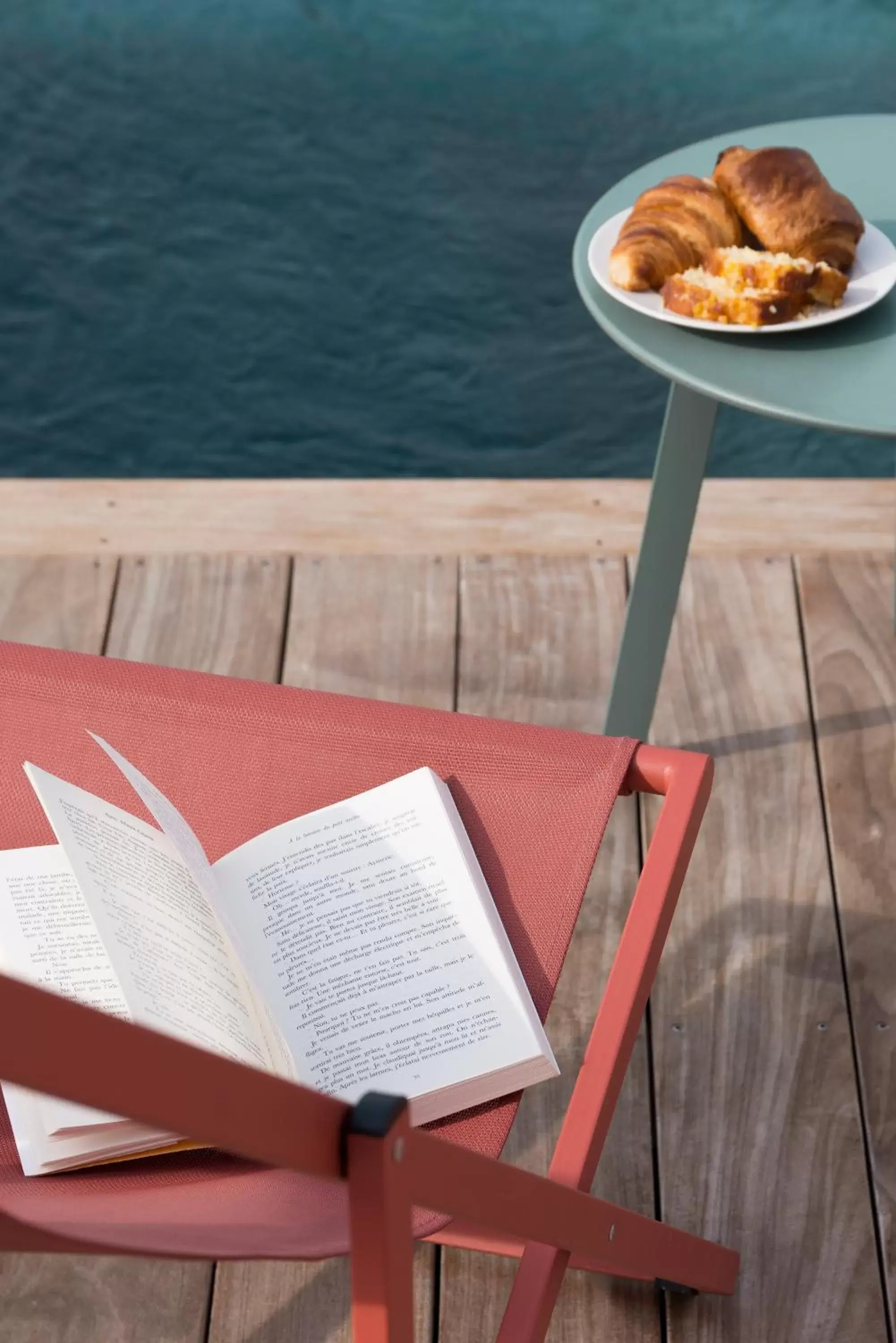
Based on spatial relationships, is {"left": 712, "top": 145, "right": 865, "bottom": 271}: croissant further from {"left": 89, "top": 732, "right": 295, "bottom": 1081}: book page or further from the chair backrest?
{"left": 89, "top": 732, "right": 295, "bottom": 1081}: book page

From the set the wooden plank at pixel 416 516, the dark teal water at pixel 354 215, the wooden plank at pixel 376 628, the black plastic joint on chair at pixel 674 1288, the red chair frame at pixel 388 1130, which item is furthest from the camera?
the dark teal water at pixel 354 215

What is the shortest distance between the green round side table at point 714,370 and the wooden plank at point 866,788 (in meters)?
0.23

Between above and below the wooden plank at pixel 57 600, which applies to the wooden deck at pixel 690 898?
above

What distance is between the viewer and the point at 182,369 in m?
3.02

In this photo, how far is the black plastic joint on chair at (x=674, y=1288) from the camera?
3.83 ft

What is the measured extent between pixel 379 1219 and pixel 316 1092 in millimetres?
65

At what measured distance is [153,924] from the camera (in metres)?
0.86

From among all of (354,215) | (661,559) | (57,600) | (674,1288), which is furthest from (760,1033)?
(354,215)

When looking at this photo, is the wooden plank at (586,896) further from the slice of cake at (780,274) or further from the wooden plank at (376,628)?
the slice of cake at (780,274)

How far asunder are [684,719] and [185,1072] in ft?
4.02

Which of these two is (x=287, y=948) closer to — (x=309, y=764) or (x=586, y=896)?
(x=309, y=764)

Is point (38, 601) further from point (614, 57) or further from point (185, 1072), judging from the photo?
point (614, 57)

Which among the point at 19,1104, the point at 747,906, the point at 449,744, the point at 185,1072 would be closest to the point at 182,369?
the point at 747,906

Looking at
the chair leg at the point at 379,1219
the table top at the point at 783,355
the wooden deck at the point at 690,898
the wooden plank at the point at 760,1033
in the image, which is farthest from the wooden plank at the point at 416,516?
the chair leg at the point at 379,1219
